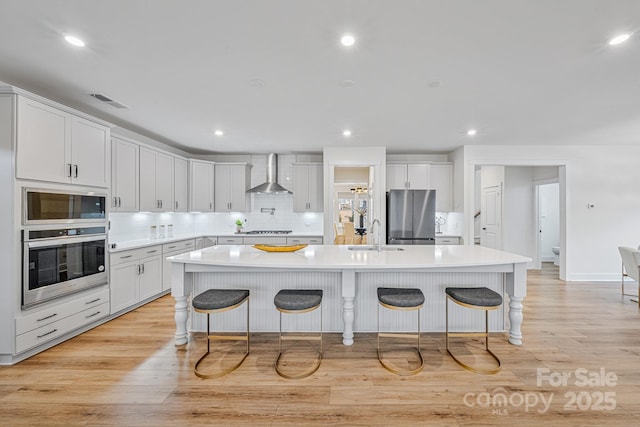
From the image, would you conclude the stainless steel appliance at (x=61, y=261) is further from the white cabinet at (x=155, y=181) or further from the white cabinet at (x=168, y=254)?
the white cabinet at (x=155, y=181)

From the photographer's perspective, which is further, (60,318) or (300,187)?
(300,187)

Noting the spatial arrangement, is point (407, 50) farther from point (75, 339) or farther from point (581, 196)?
point (581, 196)

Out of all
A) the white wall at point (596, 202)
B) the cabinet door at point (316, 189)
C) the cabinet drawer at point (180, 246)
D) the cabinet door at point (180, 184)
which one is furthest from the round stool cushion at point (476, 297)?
the cabinet door at point (180, 184)

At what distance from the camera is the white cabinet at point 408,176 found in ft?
18.1

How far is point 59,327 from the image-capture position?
2.65m

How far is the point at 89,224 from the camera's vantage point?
9.75ft

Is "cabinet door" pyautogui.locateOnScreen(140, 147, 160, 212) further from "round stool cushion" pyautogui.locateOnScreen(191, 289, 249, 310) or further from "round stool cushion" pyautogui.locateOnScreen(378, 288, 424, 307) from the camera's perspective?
"round stool cushion" pyautogui.locateOnScreen(378, 288, 424, 307)

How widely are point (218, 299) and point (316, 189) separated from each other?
11.8ft

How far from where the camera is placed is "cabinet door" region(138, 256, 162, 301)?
376 cm

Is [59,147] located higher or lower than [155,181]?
higher

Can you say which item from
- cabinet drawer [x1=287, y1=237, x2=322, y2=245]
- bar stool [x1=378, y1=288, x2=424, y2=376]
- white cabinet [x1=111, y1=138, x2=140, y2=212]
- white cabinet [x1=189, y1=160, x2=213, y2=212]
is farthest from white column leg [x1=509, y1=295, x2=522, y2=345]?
white cabinet [x1=189, y1=160, x2=213, y2=212]

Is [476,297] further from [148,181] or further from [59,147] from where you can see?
[148,181]

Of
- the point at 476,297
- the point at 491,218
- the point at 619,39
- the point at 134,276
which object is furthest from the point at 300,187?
the point at 491,218

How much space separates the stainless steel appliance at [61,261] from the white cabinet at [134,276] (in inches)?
7.6
